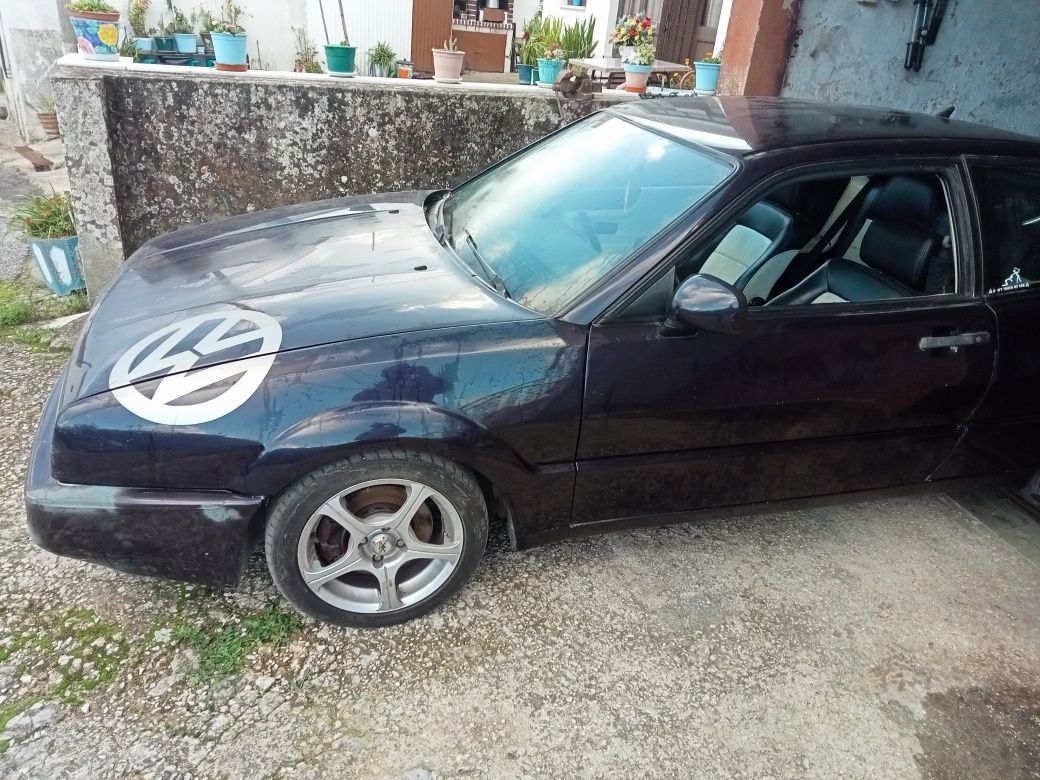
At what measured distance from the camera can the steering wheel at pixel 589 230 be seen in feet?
7.95

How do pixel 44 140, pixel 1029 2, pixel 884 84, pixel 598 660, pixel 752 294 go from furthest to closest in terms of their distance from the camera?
pixel 44 140 < pixel 884 84 < pixel 1029 2 < pixel 752 294 < pixel 598 660

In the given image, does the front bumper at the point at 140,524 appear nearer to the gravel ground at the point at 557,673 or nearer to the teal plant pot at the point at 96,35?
the gravel ground at the point at 557,673

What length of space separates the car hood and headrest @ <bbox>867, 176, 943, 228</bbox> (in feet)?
5.03

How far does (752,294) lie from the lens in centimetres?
269

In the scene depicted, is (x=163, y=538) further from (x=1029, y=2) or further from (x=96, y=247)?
(x=1029, y=2)

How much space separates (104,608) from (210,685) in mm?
504

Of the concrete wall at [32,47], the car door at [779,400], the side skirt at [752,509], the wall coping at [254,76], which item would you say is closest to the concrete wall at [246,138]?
the wall coping at [254,76]

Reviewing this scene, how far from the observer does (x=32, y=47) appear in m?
8.79

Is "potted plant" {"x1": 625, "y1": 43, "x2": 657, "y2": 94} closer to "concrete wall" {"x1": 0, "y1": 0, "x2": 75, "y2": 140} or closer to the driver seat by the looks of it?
the driver seat

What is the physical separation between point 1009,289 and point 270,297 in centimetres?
252

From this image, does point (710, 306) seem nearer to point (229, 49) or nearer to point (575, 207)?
point (575, 207)

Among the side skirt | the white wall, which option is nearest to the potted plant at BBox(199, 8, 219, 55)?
the white wall

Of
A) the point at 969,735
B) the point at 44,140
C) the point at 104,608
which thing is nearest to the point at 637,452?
the point at 969,735

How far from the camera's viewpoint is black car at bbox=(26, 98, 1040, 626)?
205 cm
